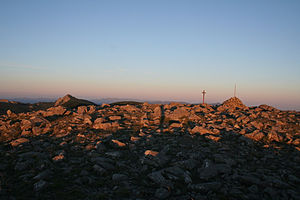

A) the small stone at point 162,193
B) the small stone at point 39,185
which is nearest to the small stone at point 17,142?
the small stone at point 39,185

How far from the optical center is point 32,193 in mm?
4914

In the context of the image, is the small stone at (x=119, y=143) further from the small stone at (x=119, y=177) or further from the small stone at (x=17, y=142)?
the small stone at (x=17, y=142)

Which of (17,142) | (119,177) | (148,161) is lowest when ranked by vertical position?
(119,177)

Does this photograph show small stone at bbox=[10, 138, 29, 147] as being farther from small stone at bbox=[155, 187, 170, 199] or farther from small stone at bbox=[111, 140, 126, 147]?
small stone at bbox=[155, 187, 170, 199]

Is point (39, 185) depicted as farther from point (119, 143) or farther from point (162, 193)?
point (119, 143)

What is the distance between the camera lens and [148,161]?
23.1 feet

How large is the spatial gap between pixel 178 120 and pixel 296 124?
819 cm

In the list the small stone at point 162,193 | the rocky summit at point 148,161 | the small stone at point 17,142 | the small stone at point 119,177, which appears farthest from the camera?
the small stone at point 17,142

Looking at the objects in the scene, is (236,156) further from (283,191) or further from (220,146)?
(283,191)

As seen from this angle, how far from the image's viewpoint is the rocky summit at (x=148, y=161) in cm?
521

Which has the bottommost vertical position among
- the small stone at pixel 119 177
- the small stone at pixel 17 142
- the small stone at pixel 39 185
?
the small stone at pixel 119 177

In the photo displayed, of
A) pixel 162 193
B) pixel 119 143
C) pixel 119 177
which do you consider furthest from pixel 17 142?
pixel 162 193

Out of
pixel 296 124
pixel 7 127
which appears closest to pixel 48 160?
pixel 7 127

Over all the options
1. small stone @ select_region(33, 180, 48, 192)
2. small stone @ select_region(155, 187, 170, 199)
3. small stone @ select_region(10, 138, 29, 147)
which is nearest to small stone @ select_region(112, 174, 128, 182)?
small stone @ select_region(155, 187, 170, 199)
